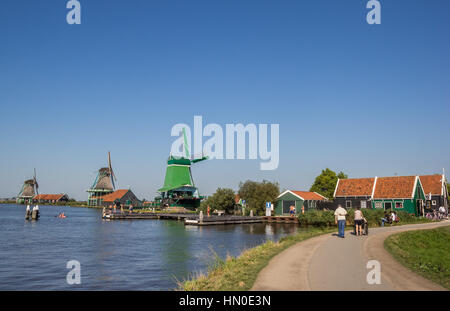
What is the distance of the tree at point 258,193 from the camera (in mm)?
58562


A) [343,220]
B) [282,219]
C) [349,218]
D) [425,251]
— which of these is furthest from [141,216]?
[425,251]

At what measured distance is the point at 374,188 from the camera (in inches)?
1869

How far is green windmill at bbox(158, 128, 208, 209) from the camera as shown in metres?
81.0

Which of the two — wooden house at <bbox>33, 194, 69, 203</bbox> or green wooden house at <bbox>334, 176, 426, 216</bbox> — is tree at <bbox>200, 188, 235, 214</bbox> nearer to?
green wooden house at <bbox>334, 176, 426, 216</bbox>

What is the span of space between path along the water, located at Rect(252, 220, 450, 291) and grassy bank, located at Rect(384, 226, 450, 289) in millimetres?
451

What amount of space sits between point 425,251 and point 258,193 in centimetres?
4133

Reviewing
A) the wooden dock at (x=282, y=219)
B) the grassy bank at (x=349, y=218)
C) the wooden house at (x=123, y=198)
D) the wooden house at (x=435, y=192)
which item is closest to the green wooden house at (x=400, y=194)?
the wooden house at (x=435, y=192)

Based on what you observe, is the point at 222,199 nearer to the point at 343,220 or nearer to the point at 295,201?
the point at 295,201
